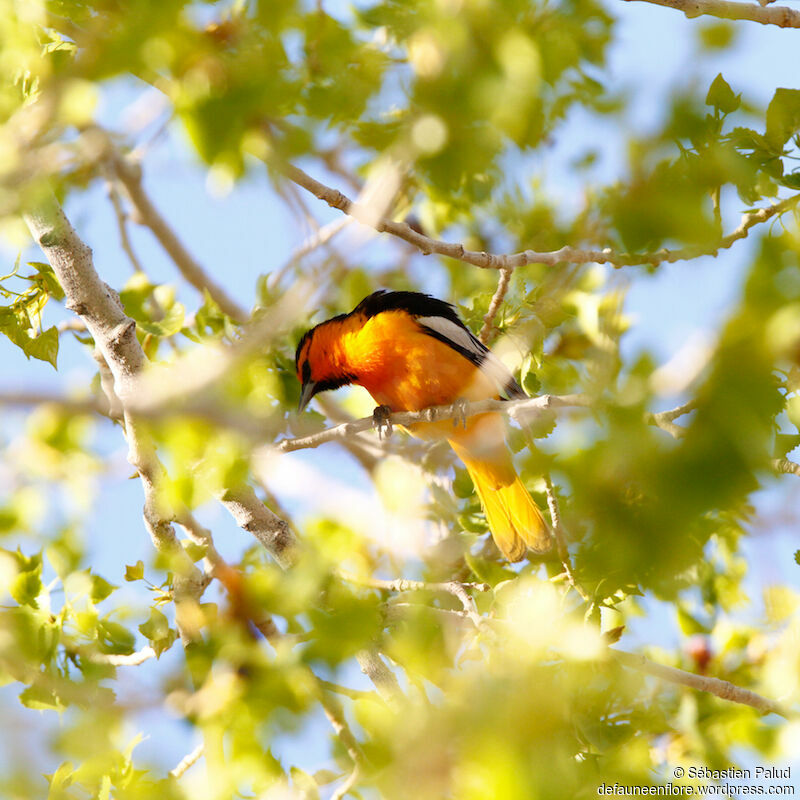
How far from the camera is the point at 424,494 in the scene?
465 centimetres

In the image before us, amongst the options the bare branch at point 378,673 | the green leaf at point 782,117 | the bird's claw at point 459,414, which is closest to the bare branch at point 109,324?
the bare branch at point 378,673

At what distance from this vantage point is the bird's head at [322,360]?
495cm

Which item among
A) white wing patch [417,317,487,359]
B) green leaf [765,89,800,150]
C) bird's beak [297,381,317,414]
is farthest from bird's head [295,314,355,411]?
green leaf [765,89,800,150]

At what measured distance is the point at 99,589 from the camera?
272 centimetres

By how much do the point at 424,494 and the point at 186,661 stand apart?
2790 millimetres

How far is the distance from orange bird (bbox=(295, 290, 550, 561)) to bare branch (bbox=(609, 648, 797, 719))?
157 cm

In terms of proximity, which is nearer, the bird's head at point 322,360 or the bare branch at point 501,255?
the bare branch at point 501,255

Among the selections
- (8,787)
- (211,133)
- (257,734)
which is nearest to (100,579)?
(8,787)

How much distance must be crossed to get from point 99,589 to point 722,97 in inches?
95.0

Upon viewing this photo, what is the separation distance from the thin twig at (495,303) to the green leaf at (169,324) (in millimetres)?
1376

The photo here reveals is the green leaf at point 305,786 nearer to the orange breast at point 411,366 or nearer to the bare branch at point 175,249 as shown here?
the orange breast at point 411,366

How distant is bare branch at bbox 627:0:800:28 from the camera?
2840 mm

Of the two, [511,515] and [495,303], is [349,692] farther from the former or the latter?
[511,515]

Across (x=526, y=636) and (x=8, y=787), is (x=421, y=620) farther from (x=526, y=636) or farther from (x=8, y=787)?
(x=8, y=787)
